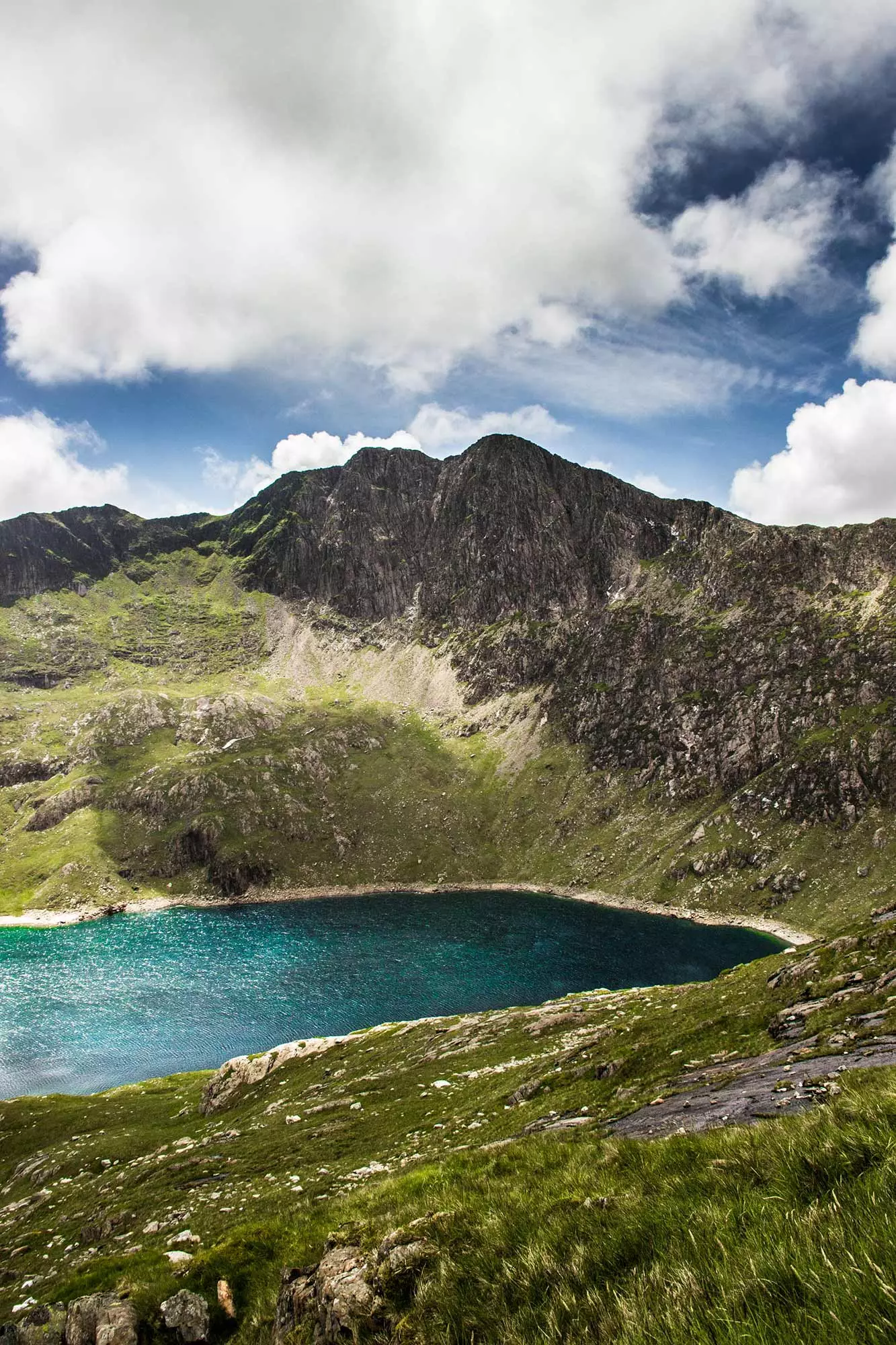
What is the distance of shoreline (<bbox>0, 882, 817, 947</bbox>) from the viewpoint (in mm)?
154250

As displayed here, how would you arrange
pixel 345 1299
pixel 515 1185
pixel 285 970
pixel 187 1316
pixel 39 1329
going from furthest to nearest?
pixel 285 970, pixel 39 1329, pixel 187 1316, pixel 515 1185, pixel 345 1299

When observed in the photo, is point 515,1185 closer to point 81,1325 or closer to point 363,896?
point 81,1325

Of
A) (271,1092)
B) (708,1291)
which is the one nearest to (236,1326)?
(708,1291)

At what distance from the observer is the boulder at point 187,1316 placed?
36.9 feet

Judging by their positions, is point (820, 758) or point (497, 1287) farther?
point (820, 758)

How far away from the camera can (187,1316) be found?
11.5 metres

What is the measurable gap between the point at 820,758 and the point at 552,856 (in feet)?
270

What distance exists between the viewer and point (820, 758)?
170875mm

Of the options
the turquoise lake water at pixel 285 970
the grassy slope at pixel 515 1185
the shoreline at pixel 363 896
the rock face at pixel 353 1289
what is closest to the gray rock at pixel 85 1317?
the grassy slope at pixel 515 1185

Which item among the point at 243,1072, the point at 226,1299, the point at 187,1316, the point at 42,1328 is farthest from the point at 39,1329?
the point at 243,1072

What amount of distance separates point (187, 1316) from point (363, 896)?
614 ft

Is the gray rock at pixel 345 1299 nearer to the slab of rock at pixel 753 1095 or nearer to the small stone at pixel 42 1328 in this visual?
the slab of rock at pixel 753 1095

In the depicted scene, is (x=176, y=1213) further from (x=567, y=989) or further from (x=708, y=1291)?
(x=567, y=989)

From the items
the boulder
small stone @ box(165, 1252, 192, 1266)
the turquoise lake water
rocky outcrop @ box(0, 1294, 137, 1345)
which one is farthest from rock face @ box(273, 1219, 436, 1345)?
the turquoise lake water
